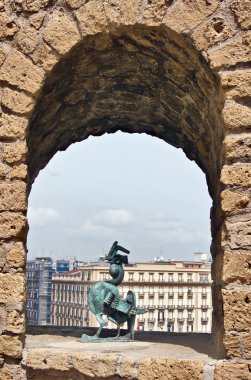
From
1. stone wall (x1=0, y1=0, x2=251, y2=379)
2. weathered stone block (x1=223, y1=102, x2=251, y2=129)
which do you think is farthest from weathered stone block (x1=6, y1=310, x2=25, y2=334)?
weathered stone block (x1=223, y1=102, x2=251, y2=129)

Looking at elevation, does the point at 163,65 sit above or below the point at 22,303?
above

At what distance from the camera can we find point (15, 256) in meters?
4.96

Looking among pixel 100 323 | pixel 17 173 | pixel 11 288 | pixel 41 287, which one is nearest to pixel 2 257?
pixel 11 288

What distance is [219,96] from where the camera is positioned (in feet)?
16.3

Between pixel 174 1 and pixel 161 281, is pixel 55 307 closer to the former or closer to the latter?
pixel 161 281

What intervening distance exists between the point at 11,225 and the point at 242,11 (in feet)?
8.08

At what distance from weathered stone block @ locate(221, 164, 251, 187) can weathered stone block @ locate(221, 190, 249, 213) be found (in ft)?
0.25

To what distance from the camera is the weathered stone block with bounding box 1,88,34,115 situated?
5059 millimetres

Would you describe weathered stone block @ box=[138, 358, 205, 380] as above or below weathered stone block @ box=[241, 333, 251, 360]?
below

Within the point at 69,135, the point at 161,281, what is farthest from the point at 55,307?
the point at 69,135

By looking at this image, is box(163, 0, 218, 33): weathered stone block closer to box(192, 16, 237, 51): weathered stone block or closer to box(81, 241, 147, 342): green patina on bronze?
box(192, 16, 237, 51): weathered stone block

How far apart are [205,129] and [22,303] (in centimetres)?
234

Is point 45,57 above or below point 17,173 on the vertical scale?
above

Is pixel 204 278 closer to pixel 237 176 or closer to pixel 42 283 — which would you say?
pixel 42 283
